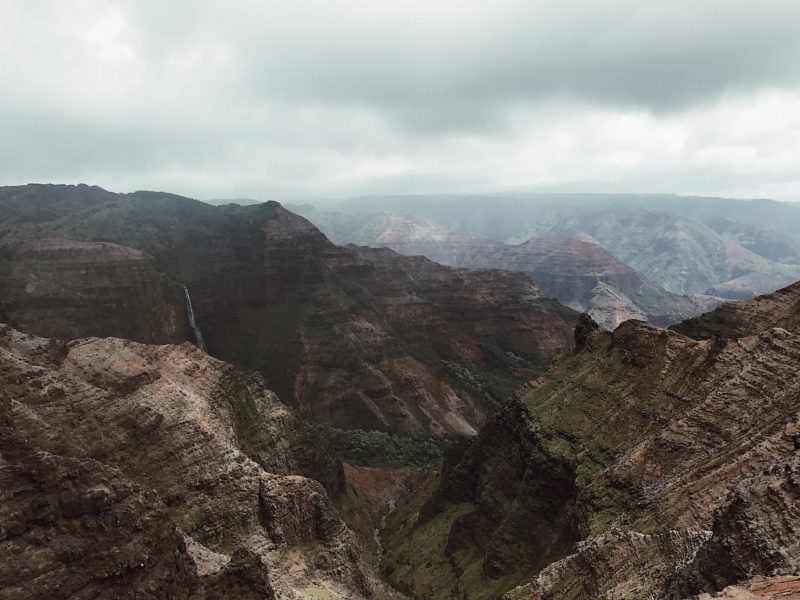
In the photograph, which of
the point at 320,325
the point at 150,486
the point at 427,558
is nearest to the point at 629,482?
the point at 427,558

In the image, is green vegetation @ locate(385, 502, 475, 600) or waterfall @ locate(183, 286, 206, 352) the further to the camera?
waterfall @ locate(183, 286, 206, 352)

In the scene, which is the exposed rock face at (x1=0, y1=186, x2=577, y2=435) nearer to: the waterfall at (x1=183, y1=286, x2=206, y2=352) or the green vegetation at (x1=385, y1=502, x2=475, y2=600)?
the waterfall at (x1=183, y1=286, x2=206, y2=352)

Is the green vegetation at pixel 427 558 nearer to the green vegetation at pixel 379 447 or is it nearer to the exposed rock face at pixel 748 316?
the green vegetation at pixel 379 447

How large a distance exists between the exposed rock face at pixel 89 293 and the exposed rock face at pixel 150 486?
76.9 m

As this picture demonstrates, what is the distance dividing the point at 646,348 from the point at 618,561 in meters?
26.4

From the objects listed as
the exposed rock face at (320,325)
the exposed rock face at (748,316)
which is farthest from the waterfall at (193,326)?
the exposed rock face at (748,316)

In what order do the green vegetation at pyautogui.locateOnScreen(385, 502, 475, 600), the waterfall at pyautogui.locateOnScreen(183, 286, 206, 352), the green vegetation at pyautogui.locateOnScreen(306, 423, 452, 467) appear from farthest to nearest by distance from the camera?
1. the waterfall at pyautogui.locateOnScreen(183, 286, 206, 352)
2. the green vegetation at pyautogui.locateOnScreen(306, 423, 452, 467)
3. the green vegetation at pyautogui.locateOnScreen(385, 502, 475, 600)

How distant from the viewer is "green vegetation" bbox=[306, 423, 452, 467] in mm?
106750

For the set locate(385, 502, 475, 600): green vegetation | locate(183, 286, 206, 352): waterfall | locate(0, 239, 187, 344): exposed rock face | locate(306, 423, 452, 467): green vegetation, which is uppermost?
locate(0, 239, 187, 344): exposed rock face

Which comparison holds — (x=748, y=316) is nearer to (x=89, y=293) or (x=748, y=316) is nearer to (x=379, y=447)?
(x=379, y=447)

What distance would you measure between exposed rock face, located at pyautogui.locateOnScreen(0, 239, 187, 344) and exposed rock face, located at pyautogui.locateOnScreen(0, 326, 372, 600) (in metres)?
76.9

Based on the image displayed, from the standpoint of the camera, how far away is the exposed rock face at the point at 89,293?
11931cm

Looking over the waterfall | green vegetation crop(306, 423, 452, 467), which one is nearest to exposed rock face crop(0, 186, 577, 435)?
the waterfall

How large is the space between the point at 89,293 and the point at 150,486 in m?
107
